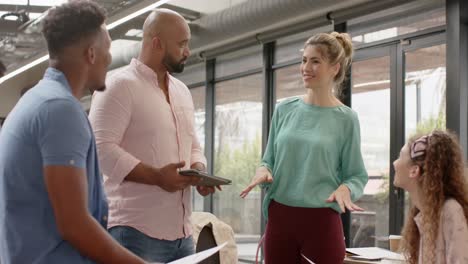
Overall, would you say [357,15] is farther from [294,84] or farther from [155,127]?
[155,127]

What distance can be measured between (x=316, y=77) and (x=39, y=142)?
146 cm

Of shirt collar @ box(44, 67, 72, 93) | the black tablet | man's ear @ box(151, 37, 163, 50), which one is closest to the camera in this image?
shirt collar @ box(44, 67, 72, 93)

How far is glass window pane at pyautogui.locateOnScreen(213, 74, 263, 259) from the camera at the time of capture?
8.95m

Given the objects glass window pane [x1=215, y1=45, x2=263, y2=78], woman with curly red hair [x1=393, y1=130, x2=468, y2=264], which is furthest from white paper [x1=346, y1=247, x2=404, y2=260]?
glass window pane [x1=215, y1=45, x2=263, y2=78]

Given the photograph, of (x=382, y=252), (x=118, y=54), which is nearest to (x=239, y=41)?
(x=118, y=54)

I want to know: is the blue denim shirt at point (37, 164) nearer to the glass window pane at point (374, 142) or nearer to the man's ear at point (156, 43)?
the man's ear at point (156, 43)

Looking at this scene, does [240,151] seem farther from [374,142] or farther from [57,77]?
[57,77]

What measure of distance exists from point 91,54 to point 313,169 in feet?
3.86

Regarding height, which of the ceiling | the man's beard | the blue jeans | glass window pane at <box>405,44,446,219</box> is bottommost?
the blue jeans

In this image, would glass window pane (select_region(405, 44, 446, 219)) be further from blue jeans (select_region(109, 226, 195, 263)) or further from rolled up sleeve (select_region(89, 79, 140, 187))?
rolled up sleeve (select_region(89, 79, 140, 187))

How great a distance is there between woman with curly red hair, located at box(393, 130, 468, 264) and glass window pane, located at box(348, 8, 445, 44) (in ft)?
12.1

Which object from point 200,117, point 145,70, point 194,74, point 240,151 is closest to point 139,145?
point 145,70

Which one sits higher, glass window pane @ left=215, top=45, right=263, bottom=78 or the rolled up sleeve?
glass window pane @ left=215, top=45, right=263, bottom=78

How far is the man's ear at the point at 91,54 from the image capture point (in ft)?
5.10
